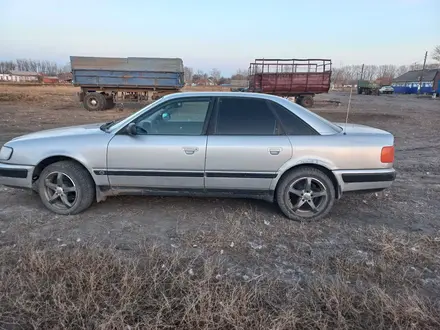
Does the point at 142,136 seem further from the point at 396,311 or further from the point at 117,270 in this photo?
the point at 396,311

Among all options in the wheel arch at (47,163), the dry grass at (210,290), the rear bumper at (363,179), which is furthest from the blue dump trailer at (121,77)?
the dry grass at (210,290)

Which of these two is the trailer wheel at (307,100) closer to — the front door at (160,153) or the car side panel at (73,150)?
the front door at (160,153)

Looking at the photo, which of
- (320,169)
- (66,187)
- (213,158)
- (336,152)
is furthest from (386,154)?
(66,187)

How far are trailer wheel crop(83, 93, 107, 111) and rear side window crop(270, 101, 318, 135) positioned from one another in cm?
1519

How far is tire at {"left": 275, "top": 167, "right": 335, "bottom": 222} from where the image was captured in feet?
12.3

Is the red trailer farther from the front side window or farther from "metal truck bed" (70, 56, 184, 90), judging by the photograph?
the front side window

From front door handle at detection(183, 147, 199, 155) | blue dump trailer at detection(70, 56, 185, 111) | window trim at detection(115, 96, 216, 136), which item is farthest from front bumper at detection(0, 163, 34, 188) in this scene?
blue dump trailer at detection(70, 56, 185, 111)

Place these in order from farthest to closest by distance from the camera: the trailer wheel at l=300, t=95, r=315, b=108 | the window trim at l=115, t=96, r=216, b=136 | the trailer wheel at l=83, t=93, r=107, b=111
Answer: the trailer wheel at l=300, t=95, r=315, b=108 → the trailer wheel at l=83, t=93, r=107, b=111 → the window trim at l=115, t=96, r=216, b=136

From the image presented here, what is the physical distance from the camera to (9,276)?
2.53 metres

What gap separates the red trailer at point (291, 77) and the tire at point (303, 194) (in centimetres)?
1721

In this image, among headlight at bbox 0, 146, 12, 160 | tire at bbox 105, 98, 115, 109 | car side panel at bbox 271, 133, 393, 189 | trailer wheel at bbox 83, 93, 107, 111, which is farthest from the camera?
tire at bbox 105, 98, 115, 109

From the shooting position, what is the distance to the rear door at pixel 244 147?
3.66m

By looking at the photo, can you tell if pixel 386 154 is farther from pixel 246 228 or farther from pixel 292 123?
pixel 246 228

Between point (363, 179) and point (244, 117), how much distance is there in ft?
5.30
